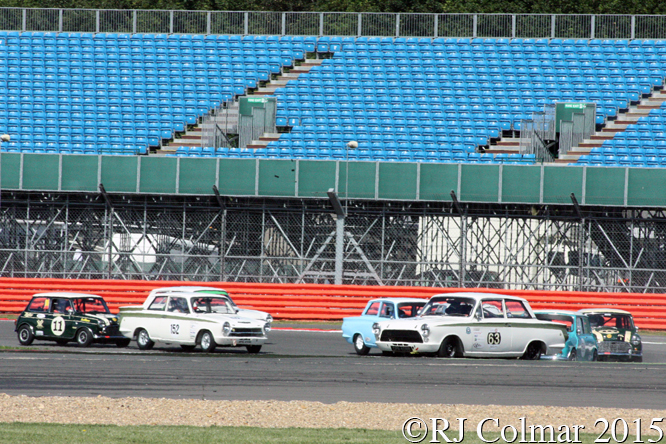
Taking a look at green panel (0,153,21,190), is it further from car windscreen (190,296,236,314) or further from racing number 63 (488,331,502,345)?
racing number 63 (488,331,502,345)

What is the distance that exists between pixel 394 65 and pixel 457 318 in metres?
22.1

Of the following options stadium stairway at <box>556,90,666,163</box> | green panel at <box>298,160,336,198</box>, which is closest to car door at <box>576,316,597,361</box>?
green panel at <box>298,160,336,198</box>

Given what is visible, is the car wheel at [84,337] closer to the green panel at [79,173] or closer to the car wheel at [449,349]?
the car wheel at [449,349]

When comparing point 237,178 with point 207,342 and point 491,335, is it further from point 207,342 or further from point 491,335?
point 491,335

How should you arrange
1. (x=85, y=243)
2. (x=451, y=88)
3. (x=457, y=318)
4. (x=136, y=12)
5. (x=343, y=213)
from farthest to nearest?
(x=136, y=12), (x=451, y=88), (x=85, y=243), (x=343, y=213), (x=457, y=318)

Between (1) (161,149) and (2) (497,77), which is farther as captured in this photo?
(2) (497,77)

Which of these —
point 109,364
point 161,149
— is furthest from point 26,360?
point 161,149

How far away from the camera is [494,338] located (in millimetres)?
→ 17594

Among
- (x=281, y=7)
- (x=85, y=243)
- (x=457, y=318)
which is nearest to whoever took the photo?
(x=457, y=318)

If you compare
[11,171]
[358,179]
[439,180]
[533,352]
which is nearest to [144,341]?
[533,352]

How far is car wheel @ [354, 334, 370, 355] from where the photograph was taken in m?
18.5

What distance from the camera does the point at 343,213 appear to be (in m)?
26.2

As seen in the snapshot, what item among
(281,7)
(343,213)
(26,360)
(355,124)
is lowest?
(26,360)

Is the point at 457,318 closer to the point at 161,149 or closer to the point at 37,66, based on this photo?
the point at 161,149
